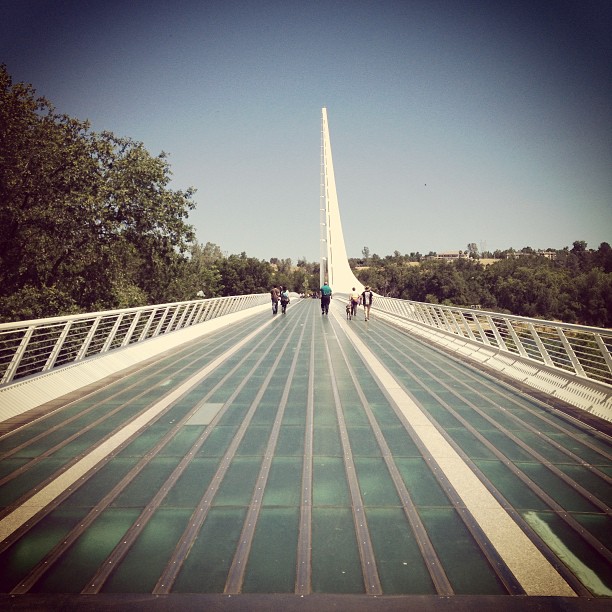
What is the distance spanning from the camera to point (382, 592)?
246 centimetres

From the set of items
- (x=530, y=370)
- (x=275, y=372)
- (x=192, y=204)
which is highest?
(x=192, y=204)

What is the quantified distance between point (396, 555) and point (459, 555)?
46cm

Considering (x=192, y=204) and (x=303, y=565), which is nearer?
(x=303, y=565)

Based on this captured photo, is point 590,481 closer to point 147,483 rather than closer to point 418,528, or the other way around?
point 418,528

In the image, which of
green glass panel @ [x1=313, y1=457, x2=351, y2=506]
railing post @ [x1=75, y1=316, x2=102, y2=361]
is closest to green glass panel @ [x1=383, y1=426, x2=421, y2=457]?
green glass panel @ [x1=313, y1=457, x2=351, y2=506]

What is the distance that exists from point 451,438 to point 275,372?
4828mm

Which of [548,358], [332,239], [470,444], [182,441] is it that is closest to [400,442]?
[470,444]

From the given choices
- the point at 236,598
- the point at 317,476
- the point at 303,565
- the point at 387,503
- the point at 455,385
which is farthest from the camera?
the point at 455,385

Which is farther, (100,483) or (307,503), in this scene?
(100,483)

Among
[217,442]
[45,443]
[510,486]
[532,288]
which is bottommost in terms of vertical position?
[45,443]

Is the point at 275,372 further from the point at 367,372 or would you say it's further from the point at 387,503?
the point at 387,503

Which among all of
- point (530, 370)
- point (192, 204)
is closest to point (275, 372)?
point (530, 370)

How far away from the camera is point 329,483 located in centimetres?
378

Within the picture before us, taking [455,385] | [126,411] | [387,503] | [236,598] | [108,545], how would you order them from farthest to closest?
[455,385] < [126,411] < [387,503] < [108,545] < [236,598]
